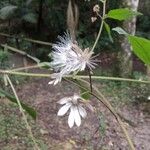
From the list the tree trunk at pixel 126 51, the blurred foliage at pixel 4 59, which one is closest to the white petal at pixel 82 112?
the blurred foliage at pixel 4 59

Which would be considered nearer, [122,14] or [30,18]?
[122,14]

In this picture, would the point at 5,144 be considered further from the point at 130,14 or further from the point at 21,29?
the point at 21,29

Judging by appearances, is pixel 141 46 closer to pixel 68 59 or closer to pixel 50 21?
pixel 68 59

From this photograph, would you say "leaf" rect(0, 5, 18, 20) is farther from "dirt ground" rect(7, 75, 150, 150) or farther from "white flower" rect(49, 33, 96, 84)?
"white flower" rect(49, 33, 96, 84)

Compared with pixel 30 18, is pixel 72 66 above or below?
above

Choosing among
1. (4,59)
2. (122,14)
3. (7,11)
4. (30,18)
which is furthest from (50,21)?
(122,14)

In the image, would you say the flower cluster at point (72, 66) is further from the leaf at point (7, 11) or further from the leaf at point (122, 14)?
the leaf at point (7, 11)
